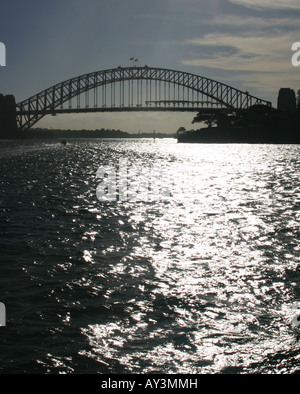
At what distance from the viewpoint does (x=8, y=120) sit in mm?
181250

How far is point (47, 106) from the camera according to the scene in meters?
170

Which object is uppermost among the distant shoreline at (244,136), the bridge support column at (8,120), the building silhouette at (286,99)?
the building silhouette at (286,99)

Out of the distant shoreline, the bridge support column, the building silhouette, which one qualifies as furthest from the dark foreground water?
the building silhouette

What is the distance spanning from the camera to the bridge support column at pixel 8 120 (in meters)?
180

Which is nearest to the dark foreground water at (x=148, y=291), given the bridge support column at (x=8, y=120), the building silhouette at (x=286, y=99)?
the bridge support column at (x=8, y=120)

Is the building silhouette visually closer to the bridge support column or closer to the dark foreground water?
the bridge support column

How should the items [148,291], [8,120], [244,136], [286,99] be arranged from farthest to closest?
1. [286,99]
2. [8,120]
3. [244,136]
4. [148,291]

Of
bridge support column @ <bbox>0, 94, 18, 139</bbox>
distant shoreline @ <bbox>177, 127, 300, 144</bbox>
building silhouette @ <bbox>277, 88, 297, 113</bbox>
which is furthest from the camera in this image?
building silhouette @ <bbox>277, 88, 297, 113</bbox>

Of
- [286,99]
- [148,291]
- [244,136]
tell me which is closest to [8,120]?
[244,136]

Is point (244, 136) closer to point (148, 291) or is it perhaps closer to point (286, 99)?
point (286, 99)

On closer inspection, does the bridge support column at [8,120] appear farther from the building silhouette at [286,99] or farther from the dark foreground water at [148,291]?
the dark foreground water at [148,291]

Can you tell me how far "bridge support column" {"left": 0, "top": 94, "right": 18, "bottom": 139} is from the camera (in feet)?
590

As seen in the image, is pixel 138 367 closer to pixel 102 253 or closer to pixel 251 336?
pixel 251 336

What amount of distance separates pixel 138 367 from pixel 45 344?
164cm
